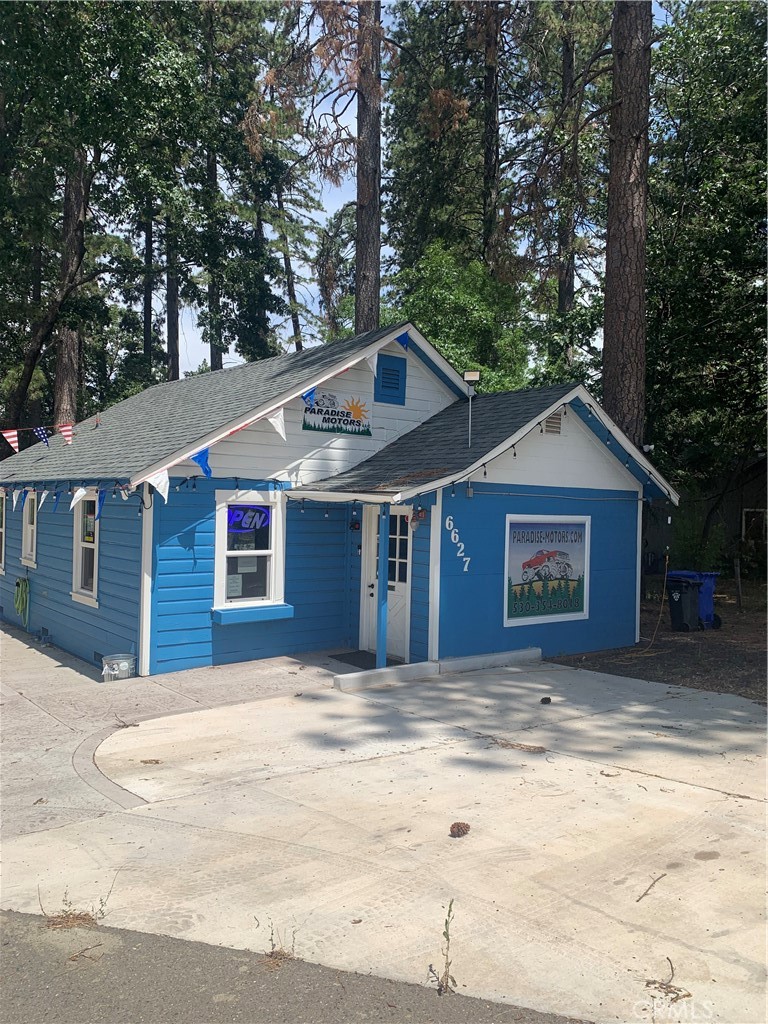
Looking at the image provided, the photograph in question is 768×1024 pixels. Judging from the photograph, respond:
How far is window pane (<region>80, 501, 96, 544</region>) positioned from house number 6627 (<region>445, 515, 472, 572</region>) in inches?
217

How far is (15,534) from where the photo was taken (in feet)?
54.7

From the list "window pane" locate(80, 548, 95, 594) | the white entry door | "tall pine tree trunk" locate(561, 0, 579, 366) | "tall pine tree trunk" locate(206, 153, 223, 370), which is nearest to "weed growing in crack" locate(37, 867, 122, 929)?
the white entry door

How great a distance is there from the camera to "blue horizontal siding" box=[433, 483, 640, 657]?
11086 mm

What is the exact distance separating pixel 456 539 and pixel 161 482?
3929mm

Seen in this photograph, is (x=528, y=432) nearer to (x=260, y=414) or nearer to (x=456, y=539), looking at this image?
(x=456, y=539)

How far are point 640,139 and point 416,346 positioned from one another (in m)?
6.17

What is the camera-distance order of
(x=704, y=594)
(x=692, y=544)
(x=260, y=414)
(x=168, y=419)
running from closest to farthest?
(x=260, y=414)
(x=168, y=419)
(x=704, y=594)
(x=692, y=544)

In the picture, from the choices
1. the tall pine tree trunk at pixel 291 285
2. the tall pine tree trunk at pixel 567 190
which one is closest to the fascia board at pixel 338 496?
the tall pine tree trunk at pixel 567 190

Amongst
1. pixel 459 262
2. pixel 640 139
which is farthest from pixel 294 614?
pixel 459 262

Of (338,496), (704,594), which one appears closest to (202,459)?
(338,496)

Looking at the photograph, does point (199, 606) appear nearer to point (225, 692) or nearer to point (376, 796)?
point (225, 692)

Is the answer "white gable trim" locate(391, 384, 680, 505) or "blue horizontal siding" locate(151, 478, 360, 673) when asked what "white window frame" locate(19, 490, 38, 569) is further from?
"white gable trim" locate(391, 384, 680, 505)

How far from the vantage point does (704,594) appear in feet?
49.1

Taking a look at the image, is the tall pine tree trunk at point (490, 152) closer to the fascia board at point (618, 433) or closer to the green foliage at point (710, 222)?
the green foliage at point (710, 222)
